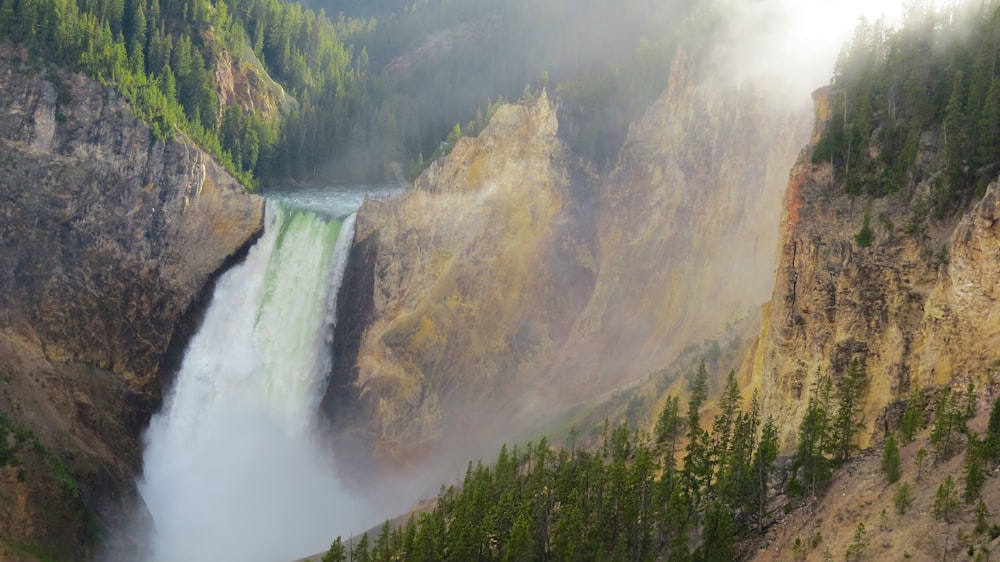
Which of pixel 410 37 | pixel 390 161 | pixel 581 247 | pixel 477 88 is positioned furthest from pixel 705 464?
pixel 410 37

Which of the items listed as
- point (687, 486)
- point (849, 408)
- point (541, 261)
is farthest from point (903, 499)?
point (541, 261)

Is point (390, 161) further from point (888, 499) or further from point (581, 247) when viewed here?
point (888, 499)

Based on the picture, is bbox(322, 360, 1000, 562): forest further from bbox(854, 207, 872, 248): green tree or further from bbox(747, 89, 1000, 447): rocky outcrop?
bbox(854, 207, 872, 248): green tree

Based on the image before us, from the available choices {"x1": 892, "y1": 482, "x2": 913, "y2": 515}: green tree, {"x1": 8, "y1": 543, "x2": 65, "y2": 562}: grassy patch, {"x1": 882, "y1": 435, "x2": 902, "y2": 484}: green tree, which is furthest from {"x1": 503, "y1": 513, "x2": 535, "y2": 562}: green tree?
{"x1": 8, "y1": 543, "x2": 65, "y2": 562}: grassy patch

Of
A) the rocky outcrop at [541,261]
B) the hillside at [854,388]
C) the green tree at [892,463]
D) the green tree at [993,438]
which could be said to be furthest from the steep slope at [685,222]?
the green tree at [993,438]

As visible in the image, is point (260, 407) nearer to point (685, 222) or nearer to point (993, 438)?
point (685, 222)

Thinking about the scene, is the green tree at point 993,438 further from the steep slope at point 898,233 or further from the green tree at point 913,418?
the green tree at point 913,418
